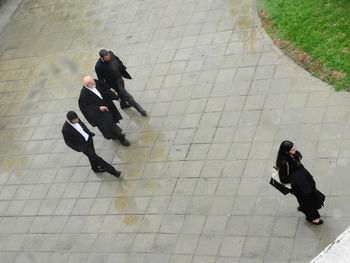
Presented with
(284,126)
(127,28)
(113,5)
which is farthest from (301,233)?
(113,5)

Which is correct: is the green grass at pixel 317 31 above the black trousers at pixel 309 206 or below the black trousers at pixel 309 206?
below

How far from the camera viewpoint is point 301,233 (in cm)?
805

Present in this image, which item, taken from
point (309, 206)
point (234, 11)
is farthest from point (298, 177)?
point (234, 11)

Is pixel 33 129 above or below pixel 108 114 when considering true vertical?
below

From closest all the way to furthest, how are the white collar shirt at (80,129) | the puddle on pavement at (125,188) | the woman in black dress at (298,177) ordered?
1. the woman in black dress at (298,177)
2. the white collar shirt at (80,129)
3. the puddle on pavement at (125,188)

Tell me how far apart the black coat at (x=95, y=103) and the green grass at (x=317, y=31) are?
3.92 m

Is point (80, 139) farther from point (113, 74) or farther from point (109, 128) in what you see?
point (113, 74)

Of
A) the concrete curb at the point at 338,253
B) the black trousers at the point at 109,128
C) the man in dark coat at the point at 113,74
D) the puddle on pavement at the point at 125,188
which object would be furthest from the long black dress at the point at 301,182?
the man in dark coat at the point at 113,74

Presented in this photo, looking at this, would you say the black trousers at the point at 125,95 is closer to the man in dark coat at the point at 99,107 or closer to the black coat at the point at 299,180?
the man in dark coat at the point at 99,107

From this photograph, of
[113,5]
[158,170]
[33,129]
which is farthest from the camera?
[113,5]

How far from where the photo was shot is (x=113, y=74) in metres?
10.5

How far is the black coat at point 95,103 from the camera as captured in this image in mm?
10039

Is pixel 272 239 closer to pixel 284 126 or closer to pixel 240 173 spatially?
pixel 240 173

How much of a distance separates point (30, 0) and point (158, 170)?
30.5ft
